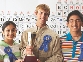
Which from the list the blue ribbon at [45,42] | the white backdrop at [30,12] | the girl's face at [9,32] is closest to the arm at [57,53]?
the blue ribbon at [45,42]

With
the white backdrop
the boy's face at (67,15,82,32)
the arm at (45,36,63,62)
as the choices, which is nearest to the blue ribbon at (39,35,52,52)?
the arm at (45,36,63,62)

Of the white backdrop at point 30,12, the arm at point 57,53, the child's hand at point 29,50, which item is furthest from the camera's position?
the white backdrop at point 30,12

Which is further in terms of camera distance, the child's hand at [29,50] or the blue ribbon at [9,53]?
the blue ribbon at [9,53]

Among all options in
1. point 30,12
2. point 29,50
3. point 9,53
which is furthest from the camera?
point 30,12

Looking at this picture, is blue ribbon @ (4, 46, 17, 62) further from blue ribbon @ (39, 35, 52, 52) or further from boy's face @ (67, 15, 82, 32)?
boy's face @ (67, 15, 82, 32)

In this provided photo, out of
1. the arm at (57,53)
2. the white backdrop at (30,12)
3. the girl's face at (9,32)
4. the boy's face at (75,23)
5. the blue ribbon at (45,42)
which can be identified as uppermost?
the white backdrop at (30,12)

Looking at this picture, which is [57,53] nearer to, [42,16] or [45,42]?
[45,42]

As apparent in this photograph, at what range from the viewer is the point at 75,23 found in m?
1.50

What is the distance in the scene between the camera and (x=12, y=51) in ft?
5.02

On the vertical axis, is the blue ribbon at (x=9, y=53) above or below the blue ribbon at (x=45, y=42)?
below

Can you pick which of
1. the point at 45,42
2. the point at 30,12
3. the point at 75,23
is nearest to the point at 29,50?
the point at 45,42

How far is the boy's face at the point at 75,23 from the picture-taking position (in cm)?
150

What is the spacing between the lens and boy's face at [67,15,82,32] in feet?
4.92

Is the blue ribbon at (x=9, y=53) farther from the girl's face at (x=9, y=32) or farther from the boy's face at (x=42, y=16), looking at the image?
the boy's face at (x=42, y=16)
